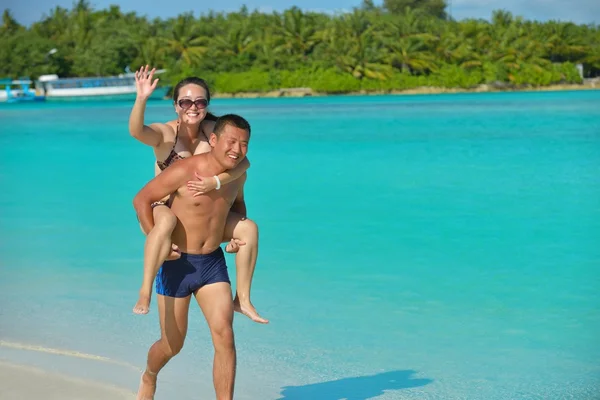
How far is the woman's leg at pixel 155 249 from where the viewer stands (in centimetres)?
375

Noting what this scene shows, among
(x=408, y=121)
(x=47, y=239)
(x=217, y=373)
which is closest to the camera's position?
(x=217, y=373)

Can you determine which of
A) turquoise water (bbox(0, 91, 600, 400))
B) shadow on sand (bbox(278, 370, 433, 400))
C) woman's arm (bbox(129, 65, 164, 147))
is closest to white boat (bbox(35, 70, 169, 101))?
turquoise water (bbox(0, 91, 600, 400))

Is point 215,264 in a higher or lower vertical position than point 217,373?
higher

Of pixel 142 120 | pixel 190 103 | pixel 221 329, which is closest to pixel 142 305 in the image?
pixel 221 329

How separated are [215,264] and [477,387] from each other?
8.14 feet

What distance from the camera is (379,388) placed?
561 centimetres

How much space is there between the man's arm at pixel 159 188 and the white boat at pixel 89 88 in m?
68.5

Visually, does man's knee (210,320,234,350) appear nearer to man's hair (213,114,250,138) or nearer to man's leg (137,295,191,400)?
man's leg (137,295,191,400)

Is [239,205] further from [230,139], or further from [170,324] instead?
[170,324]

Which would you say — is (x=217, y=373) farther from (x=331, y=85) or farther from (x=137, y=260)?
(x=331, y=85)

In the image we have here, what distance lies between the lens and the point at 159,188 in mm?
3832

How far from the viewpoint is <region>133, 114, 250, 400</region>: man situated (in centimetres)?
377

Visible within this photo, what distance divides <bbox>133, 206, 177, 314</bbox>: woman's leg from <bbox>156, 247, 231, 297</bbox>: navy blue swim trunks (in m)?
0.10

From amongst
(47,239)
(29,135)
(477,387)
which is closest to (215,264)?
(477,387)
